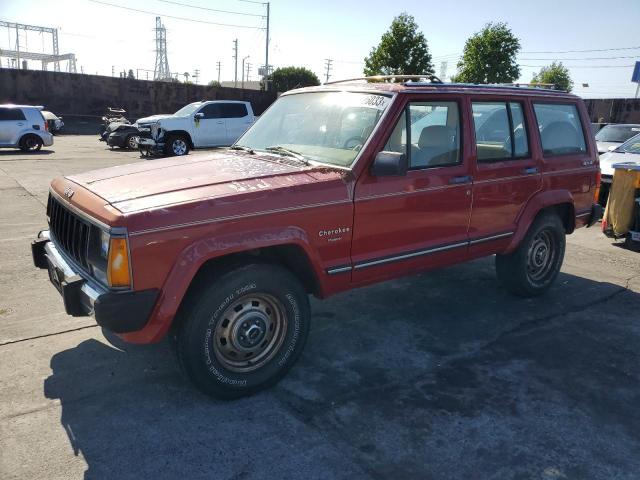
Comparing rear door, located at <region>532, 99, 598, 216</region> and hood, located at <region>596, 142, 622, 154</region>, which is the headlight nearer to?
rear door, located at <region>532, 99, 598, 216</region>

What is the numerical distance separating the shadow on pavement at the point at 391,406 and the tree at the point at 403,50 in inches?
1275

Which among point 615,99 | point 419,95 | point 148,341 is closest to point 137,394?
point 148,341

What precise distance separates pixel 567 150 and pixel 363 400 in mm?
3571

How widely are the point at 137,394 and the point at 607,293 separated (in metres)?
4.82

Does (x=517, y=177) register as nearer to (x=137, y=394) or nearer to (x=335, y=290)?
(x=335, y=290)

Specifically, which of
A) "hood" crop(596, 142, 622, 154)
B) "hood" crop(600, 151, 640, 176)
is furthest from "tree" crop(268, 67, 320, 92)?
"hood" crop(600, 151, 640, 176)

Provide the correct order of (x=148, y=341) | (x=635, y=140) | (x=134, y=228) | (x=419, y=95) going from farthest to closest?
(x=635, y=140) < (x=419, y=95) < (x=148, y=341) < (x=134, y=228)

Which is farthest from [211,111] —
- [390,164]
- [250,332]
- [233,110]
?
[250,332]

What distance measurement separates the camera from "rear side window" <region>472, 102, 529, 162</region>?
4.30 metres

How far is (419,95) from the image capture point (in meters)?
3.85

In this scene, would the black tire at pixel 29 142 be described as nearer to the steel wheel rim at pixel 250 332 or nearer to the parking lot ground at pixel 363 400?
the parking lot ground at pixel 363 400

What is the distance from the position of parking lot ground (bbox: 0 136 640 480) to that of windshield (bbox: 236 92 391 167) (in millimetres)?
1550

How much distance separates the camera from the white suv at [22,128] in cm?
1641

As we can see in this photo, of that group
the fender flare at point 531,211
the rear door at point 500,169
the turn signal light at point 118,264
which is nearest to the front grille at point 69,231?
the turn signal light at point 118,264
